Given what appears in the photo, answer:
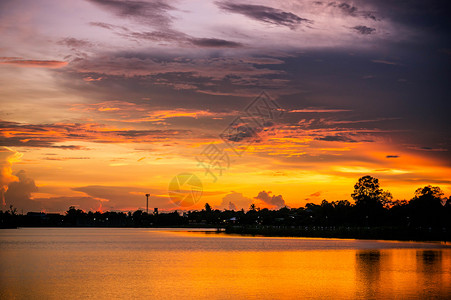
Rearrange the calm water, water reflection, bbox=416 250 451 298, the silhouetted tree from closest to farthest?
the calm water < water reflection, bbox=416 250 451 298 < the silhouetted tree

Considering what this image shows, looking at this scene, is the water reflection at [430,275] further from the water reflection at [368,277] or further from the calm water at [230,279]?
the water reflection at [368,277]

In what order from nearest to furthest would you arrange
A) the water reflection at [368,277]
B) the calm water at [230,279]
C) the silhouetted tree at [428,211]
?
the calm water at [230,279] → the water reflection at [368,277] → the silhouetted tree at [428,211]

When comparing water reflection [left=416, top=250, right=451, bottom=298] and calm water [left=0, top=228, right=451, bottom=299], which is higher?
water reflection [left=416, top=250, right=451, bottom=298]

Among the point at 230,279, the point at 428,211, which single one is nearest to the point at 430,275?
the point at 230,279

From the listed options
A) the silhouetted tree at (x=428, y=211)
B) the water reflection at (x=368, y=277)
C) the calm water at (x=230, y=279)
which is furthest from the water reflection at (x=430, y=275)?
the silhouetted tree at (x=428, y=211)

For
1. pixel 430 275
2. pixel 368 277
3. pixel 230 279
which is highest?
pixel 430 275

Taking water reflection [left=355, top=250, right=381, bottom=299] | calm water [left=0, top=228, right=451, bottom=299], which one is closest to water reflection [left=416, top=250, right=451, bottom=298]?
calm water [left=0, top=228, right=451, bottom=299]

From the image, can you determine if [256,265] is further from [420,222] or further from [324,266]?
[420,222]

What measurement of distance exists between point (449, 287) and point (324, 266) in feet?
78.2

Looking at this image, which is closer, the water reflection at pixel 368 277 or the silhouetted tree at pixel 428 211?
the water reflection at pixel 368 277

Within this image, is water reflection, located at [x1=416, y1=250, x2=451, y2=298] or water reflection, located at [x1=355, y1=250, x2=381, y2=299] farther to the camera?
water reflection, located at [x1=416, y1=250, x2=451, y2=298]

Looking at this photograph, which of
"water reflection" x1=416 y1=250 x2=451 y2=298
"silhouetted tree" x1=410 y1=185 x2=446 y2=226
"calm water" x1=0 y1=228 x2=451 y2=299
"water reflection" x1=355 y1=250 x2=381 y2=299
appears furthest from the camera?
"silhouetted tree" x1=410 y1=185 x2=446 y2=226

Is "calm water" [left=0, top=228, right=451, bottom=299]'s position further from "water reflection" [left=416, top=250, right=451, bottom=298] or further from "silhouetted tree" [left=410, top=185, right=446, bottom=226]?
"silhouetted tree" [left=410, top=185, right=446, bottom=226]

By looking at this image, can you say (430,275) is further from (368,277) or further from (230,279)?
(230,279)
